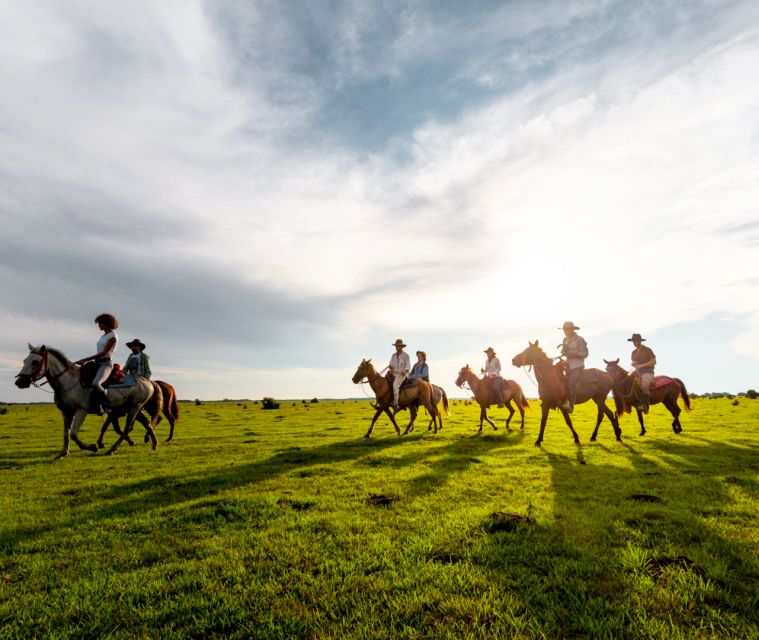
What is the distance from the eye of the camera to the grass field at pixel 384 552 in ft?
12.0

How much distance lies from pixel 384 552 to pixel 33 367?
13.0 metres

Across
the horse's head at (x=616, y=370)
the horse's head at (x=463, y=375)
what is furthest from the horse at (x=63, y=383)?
the horse's head at (x=616, y=370)

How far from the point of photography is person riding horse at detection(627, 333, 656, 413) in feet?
58.3

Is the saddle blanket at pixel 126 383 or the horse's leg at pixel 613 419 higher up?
the saddle blanket at pixel 126 383

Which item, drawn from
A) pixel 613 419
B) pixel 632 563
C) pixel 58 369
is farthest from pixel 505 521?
pixel 58 369

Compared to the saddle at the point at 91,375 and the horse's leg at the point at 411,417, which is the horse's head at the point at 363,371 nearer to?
the horse's leg at the point at 411,417

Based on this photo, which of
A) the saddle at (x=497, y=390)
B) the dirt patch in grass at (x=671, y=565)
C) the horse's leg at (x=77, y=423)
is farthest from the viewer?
the saddle at (x=497, y=390)

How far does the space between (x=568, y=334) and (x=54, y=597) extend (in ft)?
50.6

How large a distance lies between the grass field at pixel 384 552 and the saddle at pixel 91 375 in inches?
126

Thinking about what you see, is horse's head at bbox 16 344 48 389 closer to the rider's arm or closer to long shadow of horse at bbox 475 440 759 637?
the rider's arm

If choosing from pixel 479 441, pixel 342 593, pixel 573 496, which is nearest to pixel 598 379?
pixel 479 441

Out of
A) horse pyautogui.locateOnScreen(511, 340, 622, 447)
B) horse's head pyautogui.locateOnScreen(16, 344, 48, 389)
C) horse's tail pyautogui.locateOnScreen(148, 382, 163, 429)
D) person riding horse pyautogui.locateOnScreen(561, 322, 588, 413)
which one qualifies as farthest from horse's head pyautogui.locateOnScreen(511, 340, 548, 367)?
horse's head pyautogui.locateOnScreen(16, 344, 48, 389)

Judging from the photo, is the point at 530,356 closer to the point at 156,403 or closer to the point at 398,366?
the point at 398,366

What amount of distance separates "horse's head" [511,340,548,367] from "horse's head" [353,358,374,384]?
6.44 m
